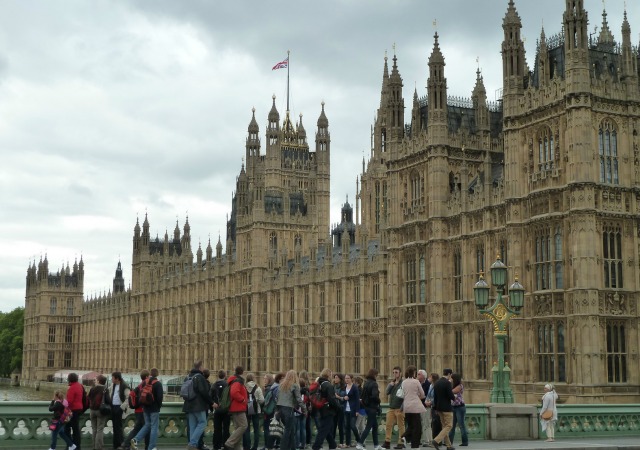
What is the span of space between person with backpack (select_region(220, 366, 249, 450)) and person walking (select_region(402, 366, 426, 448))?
4.19 metres

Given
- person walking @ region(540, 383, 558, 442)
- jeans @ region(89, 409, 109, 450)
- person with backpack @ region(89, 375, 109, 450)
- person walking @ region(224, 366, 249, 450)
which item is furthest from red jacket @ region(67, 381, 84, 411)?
person walking @ region(540, 383, 558, 442)

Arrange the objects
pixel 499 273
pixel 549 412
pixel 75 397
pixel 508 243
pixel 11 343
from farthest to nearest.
Answer: pixel 11 343 < pixel 508 243 < pixel 499 273 < pixel 549 412 < pixel 75 397

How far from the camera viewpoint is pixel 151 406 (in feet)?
75.2

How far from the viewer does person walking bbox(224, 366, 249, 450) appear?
2283 cm

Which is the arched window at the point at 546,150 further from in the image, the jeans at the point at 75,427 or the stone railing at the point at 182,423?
the jeans at the point at 75,427

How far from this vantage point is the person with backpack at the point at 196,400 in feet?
74.7

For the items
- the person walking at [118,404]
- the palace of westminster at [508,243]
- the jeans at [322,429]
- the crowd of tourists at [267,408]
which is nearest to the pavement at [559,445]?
the crowd of tourists at [267,408]

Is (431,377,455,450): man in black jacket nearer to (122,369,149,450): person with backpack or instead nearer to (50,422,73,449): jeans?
(122,369,149,450): person with backpack

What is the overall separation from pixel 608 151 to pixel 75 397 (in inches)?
1031

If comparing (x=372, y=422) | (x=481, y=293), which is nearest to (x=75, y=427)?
(x=372, y=422)

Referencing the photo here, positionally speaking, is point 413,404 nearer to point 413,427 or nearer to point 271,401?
point 413,427

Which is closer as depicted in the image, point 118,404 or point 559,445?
point 118,404

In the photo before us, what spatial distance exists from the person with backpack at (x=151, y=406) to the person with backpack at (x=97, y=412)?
0.86 meters

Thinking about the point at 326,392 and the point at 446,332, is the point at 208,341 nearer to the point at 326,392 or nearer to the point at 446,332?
the point at 446,332
